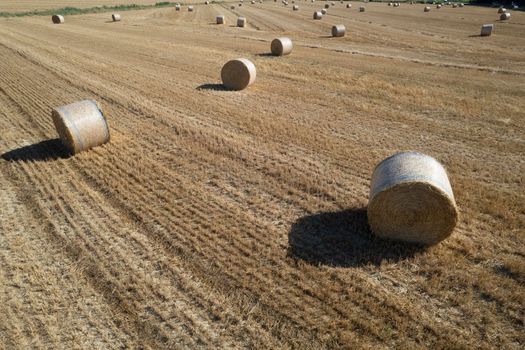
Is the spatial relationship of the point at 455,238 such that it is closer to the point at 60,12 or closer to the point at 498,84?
the point at 498,84

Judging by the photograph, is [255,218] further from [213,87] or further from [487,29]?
[487,29]

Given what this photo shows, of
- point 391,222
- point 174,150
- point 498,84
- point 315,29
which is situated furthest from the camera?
point 315,29

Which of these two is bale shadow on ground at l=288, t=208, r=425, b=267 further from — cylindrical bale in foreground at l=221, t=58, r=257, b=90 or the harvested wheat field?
cylindrical bale in foreground at l=221, t=58, r=257, b=90

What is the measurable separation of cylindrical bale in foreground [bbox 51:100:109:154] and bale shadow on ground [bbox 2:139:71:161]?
30 cm

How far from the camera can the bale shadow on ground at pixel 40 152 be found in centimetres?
1002

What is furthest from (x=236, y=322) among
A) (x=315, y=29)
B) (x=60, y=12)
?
(x=60, y=12)

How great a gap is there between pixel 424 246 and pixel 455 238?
695 millimetres

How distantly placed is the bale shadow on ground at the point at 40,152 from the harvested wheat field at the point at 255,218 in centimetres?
7

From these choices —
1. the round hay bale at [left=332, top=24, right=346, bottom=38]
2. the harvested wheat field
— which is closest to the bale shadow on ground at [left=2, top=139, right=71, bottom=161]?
the harvested wheat field

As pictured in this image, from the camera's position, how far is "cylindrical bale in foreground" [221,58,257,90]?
50.8 ft

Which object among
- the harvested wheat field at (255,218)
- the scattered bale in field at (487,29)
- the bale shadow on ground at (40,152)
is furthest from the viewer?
the scattered bale in field at (487,29)

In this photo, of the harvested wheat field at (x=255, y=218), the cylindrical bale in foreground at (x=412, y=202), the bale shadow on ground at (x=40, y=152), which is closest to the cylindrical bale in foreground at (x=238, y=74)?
the harvested wheat field at (x=255, y=218)

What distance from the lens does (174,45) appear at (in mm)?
26641

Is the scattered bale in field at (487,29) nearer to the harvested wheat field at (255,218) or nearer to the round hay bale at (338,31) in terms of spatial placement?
the round hay bale at (338,31)
